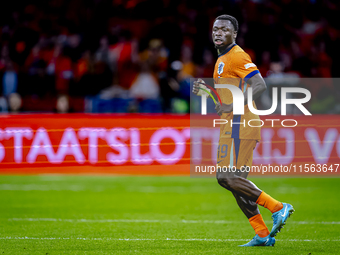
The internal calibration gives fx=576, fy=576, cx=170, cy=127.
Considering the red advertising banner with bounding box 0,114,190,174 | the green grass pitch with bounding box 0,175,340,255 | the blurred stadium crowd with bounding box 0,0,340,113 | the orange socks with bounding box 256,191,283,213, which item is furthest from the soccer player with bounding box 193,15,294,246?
the blurred stadium crowd with bounding box 0,0,340,113

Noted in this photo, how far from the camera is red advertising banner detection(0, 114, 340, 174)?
11141mm

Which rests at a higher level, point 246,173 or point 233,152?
point 233,152

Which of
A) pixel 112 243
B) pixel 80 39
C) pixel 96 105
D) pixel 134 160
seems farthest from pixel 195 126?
pixel 112 243

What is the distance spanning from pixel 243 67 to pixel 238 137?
658 mm

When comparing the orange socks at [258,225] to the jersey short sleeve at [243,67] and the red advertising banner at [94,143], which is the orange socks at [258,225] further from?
the red advertising banner at [94,143]

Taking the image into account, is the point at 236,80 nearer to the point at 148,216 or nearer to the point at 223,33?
the point at 223,33

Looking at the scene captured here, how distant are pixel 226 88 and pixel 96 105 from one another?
701 centimetres

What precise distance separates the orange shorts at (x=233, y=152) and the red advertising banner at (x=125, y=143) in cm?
575

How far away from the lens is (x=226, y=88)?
214 inches

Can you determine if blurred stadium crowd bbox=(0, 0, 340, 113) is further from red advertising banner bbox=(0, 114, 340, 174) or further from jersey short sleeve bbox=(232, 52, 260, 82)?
jersey short sleeve bbox=(232, 52, 260, 82)

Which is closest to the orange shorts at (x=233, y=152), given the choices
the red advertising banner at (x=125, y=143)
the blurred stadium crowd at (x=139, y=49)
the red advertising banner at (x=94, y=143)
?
the red advertising banner at (x=125, y=143)

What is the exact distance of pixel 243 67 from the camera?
5344 mm

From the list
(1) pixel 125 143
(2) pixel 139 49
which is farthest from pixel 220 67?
(2) pixel 139 49

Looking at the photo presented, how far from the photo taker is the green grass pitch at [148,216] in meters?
5.75
